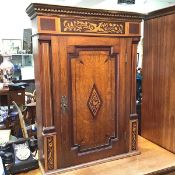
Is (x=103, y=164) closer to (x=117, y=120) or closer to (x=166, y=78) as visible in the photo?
(x=117, y=120)

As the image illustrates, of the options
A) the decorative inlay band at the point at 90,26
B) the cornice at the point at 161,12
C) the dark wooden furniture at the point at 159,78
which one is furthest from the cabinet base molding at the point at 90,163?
the cornice at the point at 161,12

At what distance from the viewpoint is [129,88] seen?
1103mm

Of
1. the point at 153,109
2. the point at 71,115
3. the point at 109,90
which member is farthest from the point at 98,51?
the point at 153,109

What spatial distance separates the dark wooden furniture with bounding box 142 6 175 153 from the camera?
111 cm

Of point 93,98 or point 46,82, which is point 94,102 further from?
point 46,82

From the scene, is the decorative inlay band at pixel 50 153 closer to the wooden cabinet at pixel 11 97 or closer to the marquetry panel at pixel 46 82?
the marquetry panel at pixel 46 82

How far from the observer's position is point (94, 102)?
3.39ft

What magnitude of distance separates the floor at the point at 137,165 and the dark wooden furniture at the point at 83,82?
5 centimetres

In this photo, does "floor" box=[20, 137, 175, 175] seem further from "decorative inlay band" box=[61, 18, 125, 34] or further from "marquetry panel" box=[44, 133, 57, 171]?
"decorative inlay band" box=[61, 18, 125, 34]

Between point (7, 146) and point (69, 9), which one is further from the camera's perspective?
point (7, 146)

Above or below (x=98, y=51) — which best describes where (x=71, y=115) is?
below

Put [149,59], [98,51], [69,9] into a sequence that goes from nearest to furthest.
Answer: [69,9] → [98,51] → [149,59]

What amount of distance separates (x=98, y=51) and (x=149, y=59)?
15.2 inches

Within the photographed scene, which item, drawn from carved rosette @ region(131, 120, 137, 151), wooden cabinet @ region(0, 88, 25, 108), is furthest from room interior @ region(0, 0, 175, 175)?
wooden cabinet @ region(0, 88, 25, 108)
